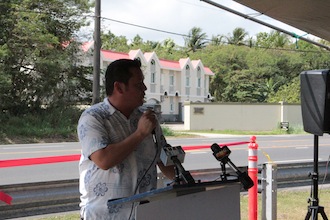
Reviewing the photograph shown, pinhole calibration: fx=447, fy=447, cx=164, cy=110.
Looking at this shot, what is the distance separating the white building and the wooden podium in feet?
136

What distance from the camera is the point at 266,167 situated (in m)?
5.35

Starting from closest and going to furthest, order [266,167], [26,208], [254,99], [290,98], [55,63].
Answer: [26,208]
[266,167]
[55,63]
[290,98]
[254,99]

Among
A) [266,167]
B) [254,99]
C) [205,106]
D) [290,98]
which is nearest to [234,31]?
[254,99]

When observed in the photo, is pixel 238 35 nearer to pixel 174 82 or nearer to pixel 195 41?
pixel 195 41

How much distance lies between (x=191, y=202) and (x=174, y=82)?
4707cm

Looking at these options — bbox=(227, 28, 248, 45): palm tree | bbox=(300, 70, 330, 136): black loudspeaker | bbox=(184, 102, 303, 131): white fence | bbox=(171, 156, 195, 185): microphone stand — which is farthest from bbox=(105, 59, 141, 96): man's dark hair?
bbox=(227, 28, 248, 45): palm tree

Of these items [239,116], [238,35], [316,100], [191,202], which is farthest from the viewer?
[238,35]

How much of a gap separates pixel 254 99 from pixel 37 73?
99.6 ft

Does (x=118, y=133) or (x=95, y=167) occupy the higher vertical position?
(x=118, y=133)

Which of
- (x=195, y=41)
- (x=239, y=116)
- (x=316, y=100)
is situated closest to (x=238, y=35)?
(x=195, y=41)

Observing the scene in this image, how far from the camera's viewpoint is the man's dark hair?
88.0 inches

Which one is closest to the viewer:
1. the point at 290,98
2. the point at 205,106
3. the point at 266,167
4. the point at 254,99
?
the point at 266,167

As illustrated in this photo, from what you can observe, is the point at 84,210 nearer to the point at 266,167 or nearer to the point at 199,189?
the point at 199,189

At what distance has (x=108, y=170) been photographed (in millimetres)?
2174
